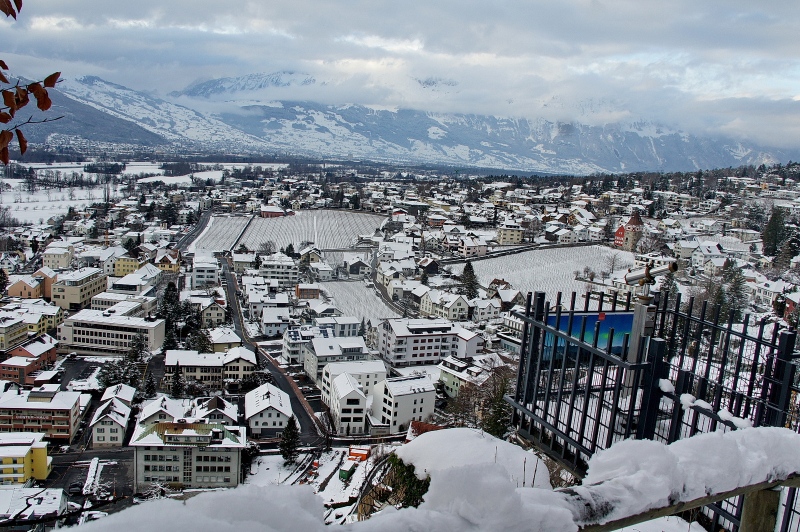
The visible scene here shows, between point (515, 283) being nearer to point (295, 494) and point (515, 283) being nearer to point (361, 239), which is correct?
point (361, 239)

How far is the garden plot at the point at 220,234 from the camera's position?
1656 cm

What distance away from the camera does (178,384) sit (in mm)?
7070

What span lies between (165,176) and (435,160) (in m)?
46.5

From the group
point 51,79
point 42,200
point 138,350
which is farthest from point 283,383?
point 42,200

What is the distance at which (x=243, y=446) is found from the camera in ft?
18.0

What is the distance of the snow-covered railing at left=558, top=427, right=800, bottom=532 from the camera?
0.50m

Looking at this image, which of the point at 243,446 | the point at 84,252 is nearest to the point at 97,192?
the point at 84,252

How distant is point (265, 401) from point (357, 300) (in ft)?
18.3

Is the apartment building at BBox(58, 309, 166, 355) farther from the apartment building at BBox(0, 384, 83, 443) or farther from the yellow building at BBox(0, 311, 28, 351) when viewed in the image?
the apartment building at BBox(0, 384, 83, 443)

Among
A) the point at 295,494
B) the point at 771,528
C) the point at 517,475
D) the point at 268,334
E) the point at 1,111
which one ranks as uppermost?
the point at 1,111

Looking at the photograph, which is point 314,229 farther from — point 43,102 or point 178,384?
point 43,102

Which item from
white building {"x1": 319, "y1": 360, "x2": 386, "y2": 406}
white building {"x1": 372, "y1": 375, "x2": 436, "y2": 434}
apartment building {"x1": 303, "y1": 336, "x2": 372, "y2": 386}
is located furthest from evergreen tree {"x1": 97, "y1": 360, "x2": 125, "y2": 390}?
white building {"x1": 372, "y1": 375, "x2": 436, "y2": 434}

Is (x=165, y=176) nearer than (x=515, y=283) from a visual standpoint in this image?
No

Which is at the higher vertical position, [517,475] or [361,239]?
[517,475]
